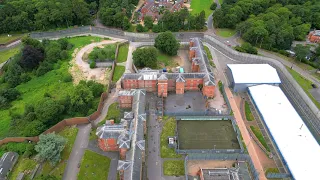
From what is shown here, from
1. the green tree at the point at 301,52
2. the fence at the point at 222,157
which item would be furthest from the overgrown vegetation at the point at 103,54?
the green tree at the point at 301,52

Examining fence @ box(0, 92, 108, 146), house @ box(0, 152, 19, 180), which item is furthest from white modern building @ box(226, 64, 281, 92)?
house @ box(0, 152, 19, 180)

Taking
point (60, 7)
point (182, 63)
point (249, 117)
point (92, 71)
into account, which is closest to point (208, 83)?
point (249, 117)

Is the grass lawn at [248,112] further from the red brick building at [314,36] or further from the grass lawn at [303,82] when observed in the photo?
the red brick building at [314,36]

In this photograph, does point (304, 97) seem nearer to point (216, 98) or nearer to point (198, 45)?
point (216, 98)

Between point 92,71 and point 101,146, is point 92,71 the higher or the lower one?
the higher one

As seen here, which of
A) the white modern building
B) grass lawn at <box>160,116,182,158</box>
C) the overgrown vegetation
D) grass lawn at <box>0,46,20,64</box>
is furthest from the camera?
grass lawn at <box>0,46,20,64</box>

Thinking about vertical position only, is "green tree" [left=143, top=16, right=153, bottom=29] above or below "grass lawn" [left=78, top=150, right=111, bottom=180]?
above

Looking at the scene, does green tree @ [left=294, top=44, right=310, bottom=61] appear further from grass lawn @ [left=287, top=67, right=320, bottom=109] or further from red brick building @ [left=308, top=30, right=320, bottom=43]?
red brick building @ [left=308, top=30, right=320, bottom=43]
